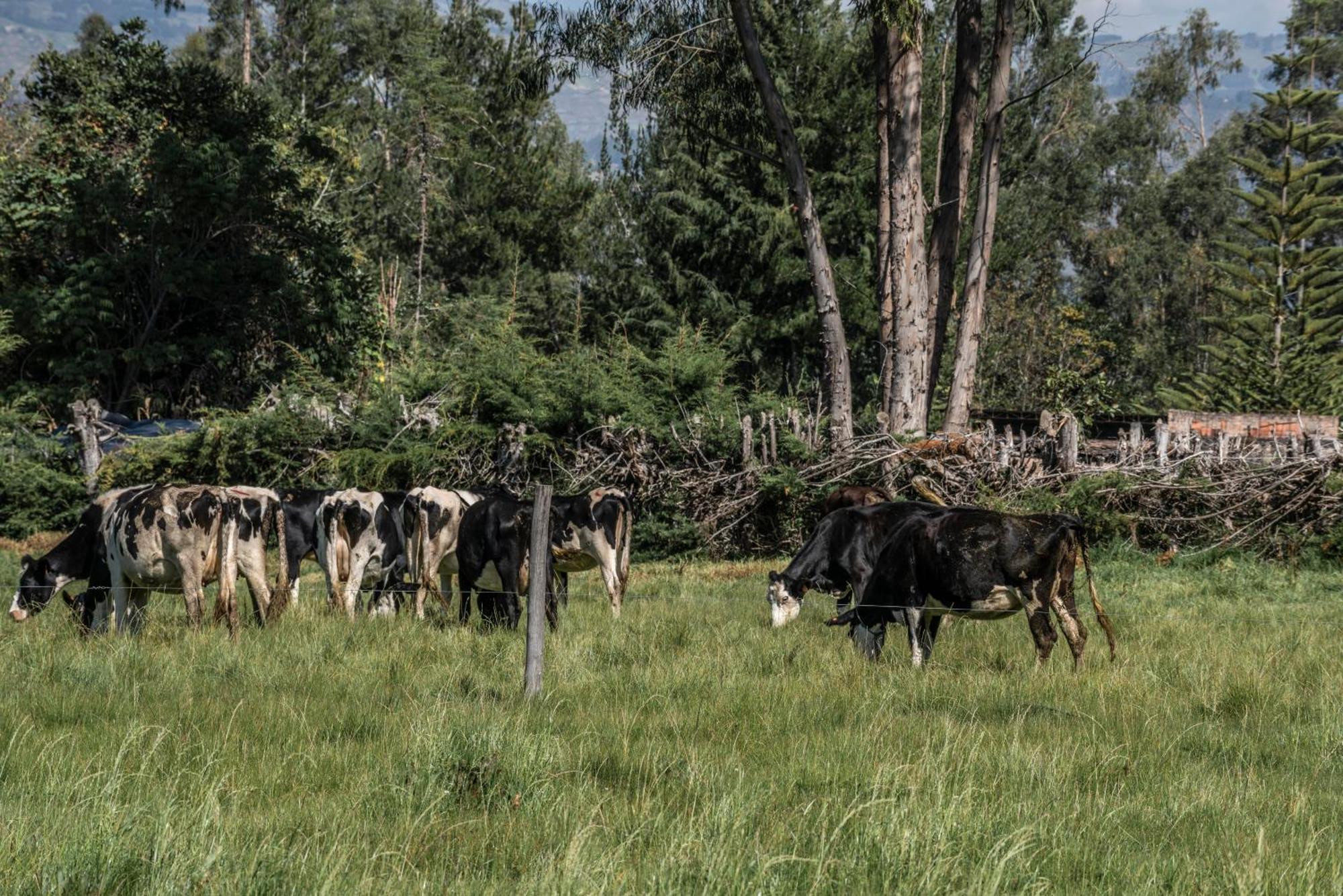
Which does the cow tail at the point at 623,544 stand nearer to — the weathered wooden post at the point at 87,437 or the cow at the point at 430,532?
the cow at the point at 430,532

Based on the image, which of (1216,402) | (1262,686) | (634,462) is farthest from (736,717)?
(1216,402)

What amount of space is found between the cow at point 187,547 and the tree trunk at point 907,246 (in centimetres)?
1007

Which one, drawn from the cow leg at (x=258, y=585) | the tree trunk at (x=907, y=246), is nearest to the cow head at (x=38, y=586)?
the cow leg at (x=258, y=585)

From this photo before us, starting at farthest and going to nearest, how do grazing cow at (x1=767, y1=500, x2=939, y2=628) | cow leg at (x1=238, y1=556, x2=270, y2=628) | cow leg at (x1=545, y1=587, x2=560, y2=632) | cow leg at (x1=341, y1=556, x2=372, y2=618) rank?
1. cow leg at (x1=341, y1=556, x2=372, y2=618)
2. grazing cow at (x1=767, y1=500, x2=939, y2=628)
3. cow leg at (x1=238, y1=556, x2=270, y2=628)
4. cow leg at (x1=545, y1=587, x2=560, y2=632)

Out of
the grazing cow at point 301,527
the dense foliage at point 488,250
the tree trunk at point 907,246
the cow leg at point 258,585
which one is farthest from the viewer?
the dense foliage at point 488,250

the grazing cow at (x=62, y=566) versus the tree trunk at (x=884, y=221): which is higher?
the tree trunk at (x=884, y=221)

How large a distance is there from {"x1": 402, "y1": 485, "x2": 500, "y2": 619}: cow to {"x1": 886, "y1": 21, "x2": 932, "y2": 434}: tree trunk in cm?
796

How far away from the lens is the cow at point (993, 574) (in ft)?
26.7

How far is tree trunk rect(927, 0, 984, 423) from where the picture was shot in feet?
59.1

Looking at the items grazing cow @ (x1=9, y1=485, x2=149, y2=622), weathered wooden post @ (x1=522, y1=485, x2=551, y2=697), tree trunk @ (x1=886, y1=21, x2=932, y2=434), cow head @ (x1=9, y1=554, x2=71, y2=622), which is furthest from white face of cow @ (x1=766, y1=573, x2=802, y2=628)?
tree trunk @ (x1=886, y1=21, x2=932, y2=434)

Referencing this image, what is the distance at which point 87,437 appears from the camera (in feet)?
65.0

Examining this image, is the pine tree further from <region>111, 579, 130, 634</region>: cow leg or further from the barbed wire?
<region>111, 579, 130, 634</region>: cow leg

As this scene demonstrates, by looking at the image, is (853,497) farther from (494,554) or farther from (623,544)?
(494,554)

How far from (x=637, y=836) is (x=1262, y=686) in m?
4.46
